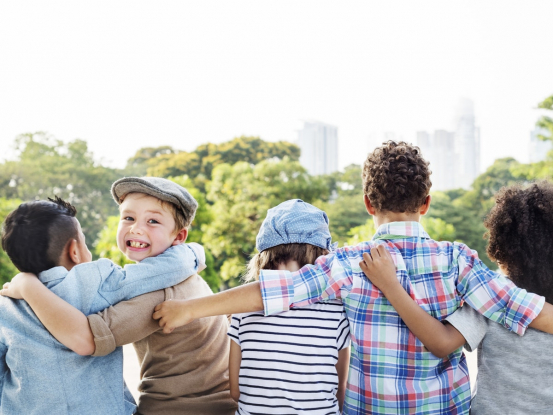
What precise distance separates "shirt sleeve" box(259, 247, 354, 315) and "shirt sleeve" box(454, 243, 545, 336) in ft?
1.03

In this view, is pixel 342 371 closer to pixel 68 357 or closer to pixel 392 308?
pixel 392 308

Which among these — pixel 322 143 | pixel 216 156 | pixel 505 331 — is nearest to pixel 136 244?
pixel 505 331

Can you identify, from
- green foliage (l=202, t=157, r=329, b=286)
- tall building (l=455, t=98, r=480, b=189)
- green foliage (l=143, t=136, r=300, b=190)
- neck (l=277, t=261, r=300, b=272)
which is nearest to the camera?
neck (l=277, t=261, r=300, b=272)

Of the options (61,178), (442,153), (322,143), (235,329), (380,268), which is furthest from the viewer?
(442,153)

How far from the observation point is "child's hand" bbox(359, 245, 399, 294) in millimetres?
1414

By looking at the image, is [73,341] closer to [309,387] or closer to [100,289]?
[100,289]

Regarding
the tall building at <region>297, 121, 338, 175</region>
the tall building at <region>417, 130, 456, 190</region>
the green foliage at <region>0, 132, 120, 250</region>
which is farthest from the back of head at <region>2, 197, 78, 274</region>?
the tall building at <region>417, 130, 456, 190</region>

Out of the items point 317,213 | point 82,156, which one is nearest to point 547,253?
point 317,213

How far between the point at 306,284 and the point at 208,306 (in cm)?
27

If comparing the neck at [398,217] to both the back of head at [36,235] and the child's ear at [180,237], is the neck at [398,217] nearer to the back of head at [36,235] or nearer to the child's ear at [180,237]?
the child's ear at [180,237]

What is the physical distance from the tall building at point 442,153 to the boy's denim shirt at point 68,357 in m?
40.3

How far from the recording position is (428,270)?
146 cm

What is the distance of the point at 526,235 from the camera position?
1.48 metres

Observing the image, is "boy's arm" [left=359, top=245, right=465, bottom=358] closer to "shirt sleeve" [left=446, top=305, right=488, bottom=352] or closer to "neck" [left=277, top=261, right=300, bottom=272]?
"shirt sleeve" [left=446, top=305, right=488, bottom=352]
